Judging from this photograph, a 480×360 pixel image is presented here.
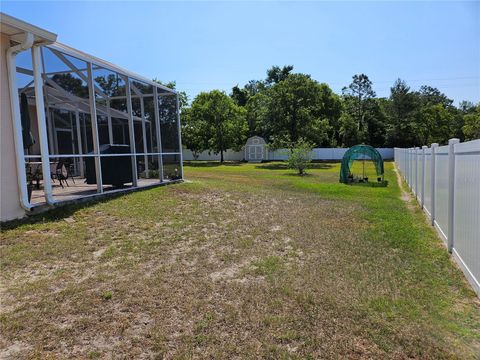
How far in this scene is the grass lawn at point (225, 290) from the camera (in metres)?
2.72

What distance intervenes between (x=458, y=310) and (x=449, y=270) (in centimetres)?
121

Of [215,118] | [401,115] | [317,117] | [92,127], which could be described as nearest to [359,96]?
[401,115]

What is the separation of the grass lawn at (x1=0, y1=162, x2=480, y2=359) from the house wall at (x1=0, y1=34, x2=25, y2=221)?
0.53 meters

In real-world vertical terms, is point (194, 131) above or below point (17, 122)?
above

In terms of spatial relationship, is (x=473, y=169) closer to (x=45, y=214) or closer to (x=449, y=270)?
(x=449, y=270)

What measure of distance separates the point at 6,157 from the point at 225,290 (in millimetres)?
4517

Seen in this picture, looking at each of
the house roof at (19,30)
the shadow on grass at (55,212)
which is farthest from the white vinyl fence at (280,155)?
the house roof at (19,30)

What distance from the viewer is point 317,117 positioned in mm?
39906

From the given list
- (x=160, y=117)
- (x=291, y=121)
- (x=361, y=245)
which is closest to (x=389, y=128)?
A: (x=291, y=121)

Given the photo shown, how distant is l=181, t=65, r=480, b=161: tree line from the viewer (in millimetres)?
33312

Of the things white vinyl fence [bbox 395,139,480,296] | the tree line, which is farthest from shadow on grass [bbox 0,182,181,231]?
the tree line

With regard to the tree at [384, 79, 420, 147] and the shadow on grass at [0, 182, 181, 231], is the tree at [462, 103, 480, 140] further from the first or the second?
the shadow on grass at [0, 182, 181, 231]

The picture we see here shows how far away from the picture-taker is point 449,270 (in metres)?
4.36

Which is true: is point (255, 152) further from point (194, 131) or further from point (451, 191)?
point (451, 191)
